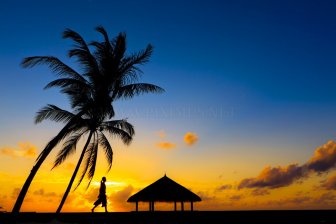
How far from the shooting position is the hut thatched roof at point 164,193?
1844 centimetres

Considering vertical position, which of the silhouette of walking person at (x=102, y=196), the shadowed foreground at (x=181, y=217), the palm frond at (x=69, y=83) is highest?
the palm frond at (x=69, y=83)

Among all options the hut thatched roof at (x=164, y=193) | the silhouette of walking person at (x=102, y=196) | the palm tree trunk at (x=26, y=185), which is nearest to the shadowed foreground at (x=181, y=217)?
the palm tree trunk at (x=26, y=185)

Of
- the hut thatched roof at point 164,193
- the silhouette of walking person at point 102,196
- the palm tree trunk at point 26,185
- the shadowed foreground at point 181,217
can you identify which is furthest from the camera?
the hut thatched roof at point 164,193

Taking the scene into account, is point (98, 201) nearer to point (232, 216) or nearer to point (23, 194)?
point (23, 194)

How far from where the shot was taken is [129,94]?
59.7ft

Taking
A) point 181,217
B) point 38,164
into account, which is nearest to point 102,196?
point 38,164

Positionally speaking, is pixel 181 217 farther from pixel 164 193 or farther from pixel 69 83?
pixel 69 83

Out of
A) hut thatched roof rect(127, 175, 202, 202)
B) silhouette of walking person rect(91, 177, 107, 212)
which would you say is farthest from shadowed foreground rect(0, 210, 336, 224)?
hut thatched roof rect(127, 175, 202, 202)

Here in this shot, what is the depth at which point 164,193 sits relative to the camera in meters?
18.5

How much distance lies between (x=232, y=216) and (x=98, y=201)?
588 cm

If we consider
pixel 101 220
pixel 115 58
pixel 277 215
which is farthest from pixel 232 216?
pixel 115 58

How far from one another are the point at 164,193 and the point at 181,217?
451 centimetres

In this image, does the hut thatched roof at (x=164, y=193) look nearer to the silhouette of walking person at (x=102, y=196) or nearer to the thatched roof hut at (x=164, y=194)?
the thatched roof hut at (x=164, y=194)

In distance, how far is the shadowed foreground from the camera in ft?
43.2
